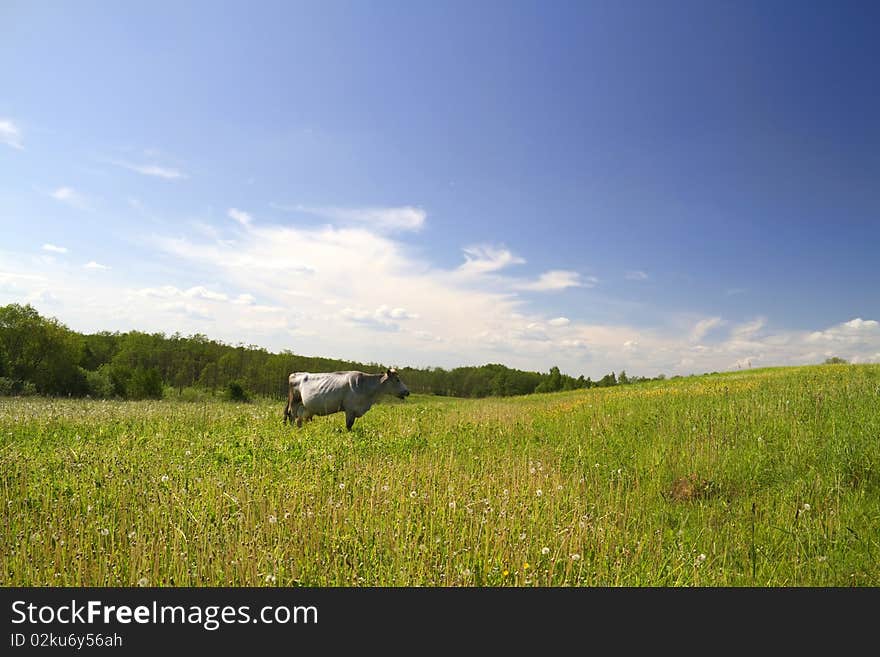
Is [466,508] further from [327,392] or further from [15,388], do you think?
[15,388]

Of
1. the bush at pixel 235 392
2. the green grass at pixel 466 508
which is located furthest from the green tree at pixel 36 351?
the green grass at pixel 466 508

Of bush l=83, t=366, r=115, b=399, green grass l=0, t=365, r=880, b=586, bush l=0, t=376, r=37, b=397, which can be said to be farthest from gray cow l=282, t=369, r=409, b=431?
bush l=83, t=366, r=115, b=399

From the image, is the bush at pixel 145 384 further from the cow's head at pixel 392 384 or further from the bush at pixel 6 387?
the cow's head at pixel 392 384

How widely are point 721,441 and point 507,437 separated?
4.95 meters

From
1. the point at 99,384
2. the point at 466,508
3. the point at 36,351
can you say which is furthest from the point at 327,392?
the point at 36,351

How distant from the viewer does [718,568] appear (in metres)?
4.92

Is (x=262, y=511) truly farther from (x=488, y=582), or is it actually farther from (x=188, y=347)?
(x=188, y=347)

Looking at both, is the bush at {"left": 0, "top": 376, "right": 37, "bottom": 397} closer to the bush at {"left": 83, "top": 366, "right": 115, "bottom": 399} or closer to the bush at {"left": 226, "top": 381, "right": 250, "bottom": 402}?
the bush at {"left": 83, "top": 366, "right": 115, "bottom": 399}

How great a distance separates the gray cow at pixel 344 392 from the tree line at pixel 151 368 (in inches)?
496

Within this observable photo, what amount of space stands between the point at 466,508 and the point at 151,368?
5148 centimetres

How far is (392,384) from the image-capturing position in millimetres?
13750

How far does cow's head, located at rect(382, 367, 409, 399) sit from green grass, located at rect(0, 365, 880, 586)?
269 centimetres

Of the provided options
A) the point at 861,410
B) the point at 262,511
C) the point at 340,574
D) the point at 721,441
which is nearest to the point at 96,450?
the point at 262,511

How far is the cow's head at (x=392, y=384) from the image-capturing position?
44.9 feet
